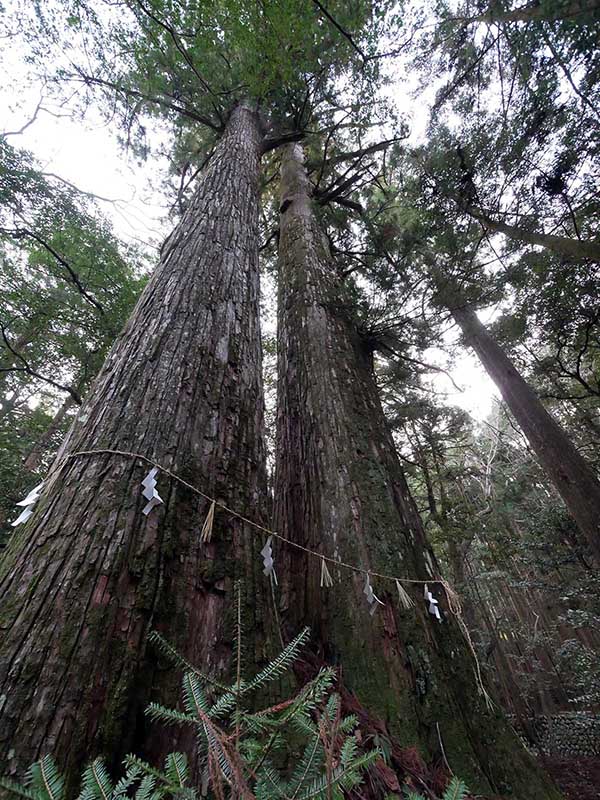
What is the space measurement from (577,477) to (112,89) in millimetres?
8224

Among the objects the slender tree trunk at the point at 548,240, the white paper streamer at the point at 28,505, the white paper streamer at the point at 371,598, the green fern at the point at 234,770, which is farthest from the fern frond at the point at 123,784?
the slender tree trunk at the point at 548,240

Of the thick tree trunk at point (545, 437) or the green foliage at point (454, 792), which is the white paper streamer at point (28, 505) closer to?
the green foliage at point (454, 792)

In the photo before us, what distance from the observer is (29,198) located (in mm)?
4281

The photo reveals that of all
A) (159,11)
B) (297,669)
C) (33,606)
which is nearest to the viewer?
(33,606)

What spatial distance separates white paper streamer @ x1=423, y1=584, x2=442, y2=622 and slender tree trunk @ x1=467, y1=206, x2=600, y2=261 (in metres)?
3.91

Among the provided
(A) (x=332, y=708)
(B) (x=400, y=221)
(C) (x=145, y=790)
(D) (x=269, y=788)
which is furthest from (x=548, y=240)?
(C) (x=145, y=790)

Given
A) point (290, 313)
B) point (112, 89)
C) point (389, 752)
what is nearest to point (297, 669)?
point (389, 752)

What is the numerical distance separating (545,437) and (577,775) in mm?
4621

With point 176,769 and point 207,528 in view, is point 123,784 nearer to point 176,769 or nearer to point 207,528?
point 176,769

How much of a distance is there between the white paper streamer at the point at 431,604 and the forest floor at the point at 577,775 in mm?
4111

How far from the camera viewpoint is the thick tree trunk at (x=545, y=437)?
4.67 meters

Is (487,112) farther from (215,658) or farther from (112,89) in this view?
(215,658)

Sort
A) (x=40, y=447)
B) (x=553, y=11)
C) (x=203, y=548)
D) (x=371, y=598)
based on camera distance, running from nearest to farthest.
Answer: (x=203, y=548) → (x=371, y=598) → (x=553, y=11) → (x=40, y=447)

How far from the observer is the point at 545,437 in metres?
5.51
